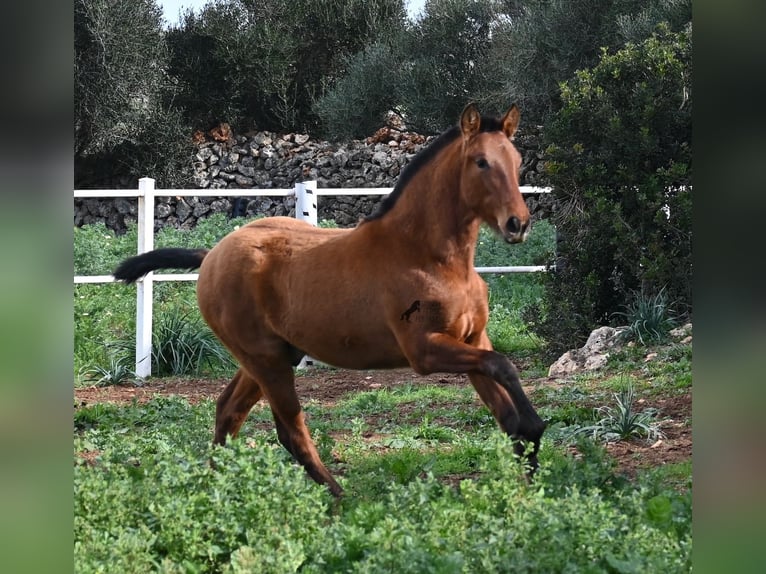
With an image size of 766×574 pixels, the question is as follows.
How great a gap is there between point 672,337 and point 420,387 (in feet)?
8.18

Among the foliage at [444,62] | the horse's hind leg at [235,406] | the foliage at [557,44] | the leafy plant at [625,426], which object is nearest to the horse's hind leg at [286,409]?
the horse's hind leg at [235,406]

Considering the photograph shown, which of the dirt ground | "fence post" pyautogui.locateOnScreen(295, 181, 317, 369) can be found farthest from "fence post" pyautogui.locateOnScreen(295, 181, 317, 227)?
the dirt ground

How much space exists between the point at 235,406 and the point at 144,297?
448cm

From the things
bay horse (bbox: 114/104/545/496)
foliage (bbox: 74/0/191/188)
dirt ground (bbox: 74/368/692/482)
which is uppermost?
foliage (bbox: 74/0/191/188)

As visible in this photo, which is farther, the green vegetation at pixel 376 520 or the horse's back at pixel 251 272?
the horse's back at pixel 251 272

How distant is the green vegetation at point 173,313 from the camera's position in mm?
10297

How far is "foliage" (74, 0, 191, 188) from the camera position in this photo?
17469 millimetres

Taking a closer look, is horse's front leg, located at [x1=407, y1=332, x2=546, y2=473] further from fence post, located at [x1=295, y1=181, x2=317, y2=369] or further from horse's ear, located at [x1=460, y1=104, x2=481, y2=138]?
fence post, located at [x1=295, y1=181, x2=317, y2=369]

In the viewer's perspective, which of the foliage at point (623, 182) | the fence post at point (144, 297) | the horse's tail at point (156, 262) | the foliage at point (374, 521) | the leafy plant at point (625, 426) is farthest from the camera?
the fence post at point (144, 297)

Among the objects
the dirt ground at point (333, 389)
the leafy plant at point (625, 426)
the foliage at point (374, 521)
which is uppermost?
the foliage at point (374, 521)

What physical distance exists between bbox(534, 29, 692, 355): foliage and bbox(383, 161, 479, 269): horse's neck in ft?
15.4

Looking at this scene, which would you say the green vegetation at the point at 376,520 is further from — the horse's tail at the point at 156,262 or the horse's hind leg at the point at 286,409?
the horse's tail at the point at 156,262

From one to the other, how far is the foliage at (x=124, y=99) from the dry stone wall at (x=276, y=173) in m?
0.71
